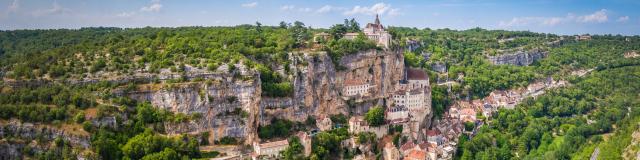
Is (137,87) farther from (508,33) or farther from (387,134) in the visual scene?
(508,33)

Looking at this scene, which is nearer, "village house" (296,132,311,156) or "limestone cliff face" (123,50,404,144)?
"limestone cliff face" (123,50,404,144)

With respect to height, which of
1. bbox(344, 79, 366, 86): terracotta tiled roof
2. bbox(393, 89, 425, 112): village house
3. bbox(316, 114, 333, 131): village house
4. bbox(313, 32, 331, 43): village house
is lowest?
bbox(316, 114, 333, 131): village house

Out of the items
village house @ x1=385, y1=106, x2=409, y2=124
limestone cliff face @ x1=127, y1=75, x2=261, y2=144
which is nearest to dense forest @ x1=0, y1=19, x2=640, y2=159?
limestone cliff face @ x1=127, y1=75, x2=261, y2=144

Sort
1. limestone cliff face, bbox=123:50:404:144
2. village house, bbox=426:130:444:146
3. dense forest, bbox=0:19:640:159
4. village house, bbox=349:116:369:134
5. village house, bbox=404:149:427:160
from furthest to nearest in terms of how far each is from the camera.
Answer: village house, bbox=426:130:444:146
village house, bbox=349:116:369:134
village house, bbox=404:149:427:160
limestone cliff face, bbox=123:50:404:144
dense forest, bbox=0:19:640:159

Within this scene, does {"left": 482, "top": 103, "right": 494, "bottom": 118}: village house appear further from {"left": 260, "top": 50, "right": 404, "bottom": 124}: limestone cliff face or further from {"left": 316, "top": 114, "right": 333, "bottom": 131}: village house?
{"left": 316, "top": 114, "right": 333, "bottom": 131}: village house

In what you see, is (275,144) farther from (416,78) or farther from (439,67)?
(439,67)

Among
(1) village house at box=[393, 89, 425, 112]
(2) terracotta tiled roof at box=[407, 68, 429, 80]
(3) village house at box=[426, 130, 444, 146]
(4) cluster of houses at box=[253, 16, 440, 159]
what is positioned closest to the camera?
(4) cluster of houses at box=[253, 16, 440, 159]

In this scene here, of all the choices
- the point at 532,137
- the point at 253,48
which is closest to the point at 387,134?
the point at 253,48
